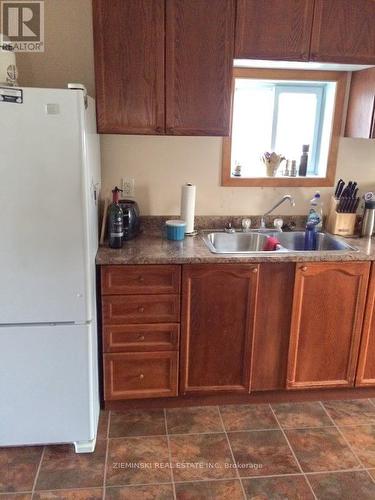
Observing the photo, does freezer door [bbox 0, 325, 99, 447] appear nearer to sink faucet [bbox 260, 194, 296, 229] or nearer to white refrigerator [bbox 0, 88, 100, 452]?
white refrigerator [bbox 0, 88, 100, 452]

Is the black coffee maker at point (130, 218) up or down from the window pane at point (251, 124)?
down

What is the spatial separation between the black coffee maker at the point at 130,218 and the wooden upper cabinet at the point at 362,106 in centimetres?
134

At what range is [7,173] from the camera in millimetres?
1721

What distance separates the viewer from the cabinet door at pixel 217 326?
2207 millimetres

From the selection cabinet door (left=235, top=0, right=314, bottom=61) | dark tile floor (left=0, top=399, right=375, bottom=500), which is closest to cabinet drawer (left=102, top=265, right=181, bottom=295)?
dark tile floor (left=0, top=399, right=375, bottom=500)

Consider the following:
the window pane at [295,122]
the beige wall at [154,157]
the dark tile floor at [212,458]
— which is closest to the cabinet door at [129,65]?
the beige wall at [154,157]

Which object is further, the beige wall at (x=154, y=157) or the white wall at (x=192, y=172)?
the white wall at (x=192, y=172)

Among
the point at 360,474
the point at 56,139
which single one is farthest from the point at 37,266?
the point at 360,474

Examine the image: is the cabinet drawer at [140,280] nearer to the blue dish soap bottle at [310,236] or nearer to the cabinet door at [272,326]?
the cabinet door at [272,326]

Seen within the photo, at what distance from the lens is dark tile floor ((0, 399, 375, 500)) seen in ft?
6.17

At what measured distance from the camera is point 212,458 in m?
2.06

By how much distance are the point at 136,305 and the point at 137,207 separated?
0.62m

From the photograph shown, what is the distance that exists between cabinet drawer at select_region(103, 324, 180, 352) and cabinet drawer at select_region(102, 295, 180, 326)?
3cm

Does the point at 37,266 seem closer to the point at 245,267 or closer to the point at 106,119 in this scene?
the point at 106,119
